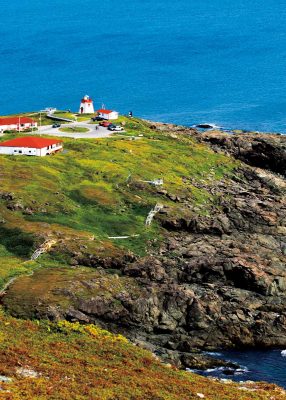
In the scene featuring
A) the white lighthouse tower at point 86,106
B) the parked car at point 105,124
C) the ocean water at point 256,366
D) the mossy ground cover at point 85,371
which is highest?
the white lighthouse tower at point 86,106

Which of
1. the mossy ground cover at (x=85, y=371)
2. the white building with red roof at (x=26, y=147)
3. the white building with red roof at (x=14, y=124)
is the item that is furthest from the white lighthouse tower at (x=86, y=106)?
the mossy ground cover at (x=85, y=371)

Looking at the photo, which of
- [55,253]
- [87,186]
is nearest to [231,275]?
[55,253]

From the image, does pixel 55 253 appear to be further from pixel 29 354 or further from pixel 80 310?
→ pixel 29 354

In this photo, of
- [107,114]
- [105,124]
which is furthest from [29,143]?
[107,114]

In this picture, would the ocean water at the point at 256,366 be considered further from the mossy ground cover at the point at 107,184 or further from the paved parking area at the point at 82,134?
the paved parking area at the point at 82,134

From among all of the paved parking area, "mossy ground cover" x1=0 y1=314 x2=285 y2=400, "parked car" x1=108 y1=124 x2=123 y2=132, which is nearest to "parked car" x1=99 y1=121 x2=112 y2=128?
the paved parking area
